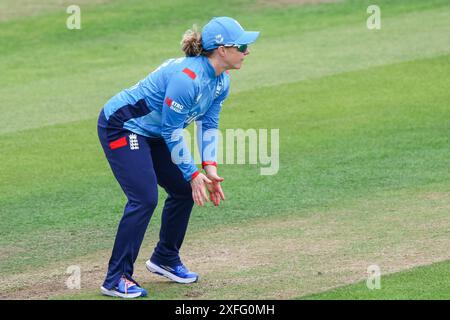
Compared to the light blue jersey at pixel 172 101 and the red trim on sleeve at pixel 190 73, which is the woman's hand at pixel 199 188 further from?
the red trim on sleeve at pixel 190 73

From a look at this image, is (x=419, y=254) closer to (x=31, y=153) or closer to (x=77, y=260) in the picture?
(x=77, y=260)

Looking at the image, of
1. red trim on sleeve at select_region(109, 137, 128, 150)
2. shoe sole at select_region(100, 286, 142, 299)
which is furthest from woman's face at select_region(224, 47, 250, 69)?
shoe sole at select_region(100, 286, 142, 299)

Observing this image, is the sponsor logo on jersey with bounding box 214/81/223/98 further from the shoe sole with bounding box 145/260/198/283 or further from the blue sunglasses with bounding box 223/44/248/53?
the shoe sole with bounding box 145/260/198/283

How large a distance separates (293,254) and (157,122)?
1.98 meters

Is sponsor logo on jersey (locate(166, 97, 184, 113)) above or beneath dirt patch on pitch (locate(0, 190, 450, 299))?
above

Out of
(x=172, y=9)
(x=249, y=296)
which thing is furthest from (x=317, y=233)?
(x=172, y=9)

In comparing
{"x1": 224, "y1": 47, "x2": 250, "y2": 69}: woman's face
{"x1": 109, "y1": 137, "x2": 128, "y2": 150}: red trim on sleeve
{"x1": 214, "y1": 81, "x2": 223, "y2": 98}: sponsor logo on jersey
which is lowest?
{"x1": 109, "y1": 137, "x2": 128, "y2": 150}: red trim on sleeve

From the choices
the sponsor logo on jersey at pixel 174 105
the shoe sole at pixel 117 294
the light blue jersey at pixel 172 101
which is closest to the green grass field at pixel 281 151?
the shoe sole at pixel 117 294

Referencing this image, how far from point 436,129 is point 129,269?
22.8 feet

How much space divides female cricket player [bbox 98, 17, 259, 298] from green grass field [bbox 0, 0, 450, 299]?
0.60 m

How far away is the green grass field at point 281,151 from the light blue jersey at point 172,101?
1309mm

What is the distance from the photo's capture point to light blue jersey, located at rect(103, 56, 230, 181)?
26.2ft

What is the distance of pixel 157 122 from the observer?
8281 millimetres

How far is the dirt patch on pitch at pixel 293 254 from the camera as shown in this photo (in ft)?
28.0
